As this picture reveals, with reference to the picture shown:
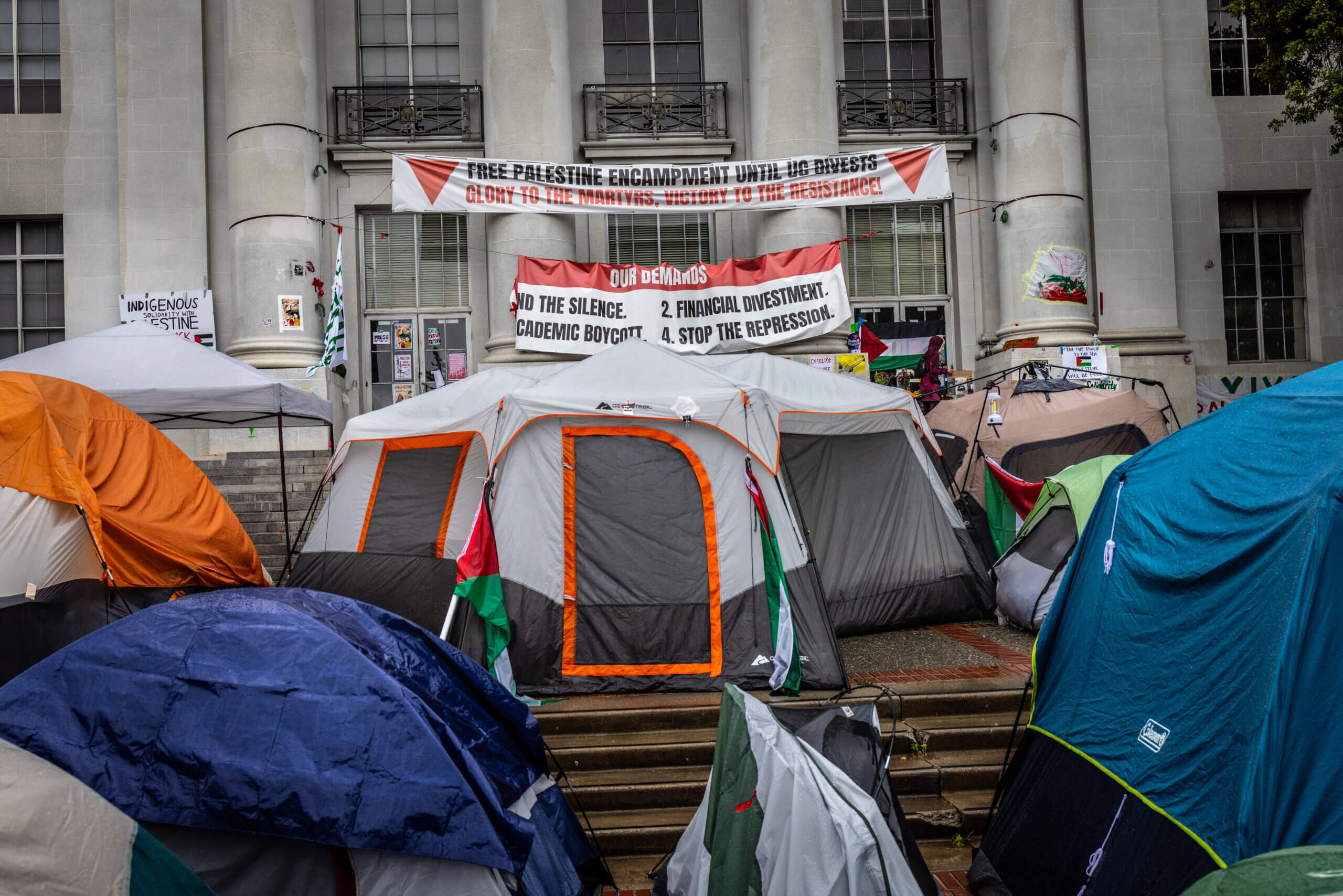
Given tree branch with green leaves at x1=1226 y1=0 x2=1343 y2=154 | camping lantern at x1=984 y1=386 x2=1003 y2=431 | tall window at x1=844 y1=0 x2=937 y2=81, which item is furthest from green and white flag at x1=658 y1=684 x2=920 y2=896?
tall window at x1=844 y1=0 x2=937 y2=81

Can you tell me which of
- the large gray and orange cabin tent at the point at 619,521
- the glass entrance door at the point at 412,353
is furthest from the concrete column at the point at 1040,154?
the glass entrance door at the point at 412,353

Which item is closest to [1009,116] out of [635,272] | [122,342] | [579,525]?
[635,272]

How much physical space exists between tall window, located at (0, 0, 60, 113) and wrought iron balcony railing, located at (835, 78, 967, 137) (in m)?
13.2

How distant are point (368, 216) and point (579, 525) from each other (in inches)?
417

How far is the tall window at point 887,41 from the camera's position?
17.3m

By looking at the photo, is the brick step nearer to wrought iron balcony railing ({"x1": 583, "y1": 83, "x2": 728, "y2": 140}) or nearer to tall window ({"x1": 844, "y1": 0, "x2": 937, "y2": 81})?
wrought iron balcony railing ({"x1": 583, "y1": 83, "x2": 728, "y2": 140})

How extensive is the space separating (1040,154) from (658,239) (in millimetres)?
6297

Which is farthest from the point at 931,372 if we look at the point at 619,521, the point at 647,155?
the point at 619,521

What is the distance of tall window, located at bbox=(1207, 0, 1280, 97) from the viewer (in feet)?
56.5

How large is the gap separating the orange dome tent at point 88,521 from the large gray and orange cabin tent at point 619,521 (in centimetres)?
142

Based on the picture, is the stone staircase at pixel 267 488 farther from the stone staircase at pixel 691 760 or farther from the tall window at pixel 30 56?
the tall window at pixel 30 56

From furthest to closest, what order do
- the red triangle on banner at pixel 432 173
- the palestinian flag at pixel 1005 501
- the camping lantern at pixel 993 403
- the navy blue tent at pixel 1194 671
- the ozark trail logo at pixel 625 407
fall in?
the red triangle on banner at pixel 432 173 → the camping lantern at pixel 993 403 → the palestinian flag at pixel 1005 501 → the ozark trail logo at pixel 625 407 → the navy blue tent at pixel 1194 671

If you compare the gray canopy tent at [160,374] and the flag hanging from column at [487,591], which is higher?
the gray canopy tent at [160,374]

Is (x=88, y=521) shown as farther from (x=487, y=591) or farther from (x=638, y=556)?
(x=638, y=556)
